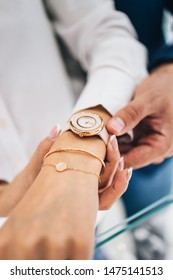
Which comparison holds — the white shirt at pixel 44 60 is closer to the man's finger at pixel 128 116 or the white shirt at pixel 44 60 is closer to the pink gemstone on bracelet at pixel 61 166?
the man's finger at pixel 128 116

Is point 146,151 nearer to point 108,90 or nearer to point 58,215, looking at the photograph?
point 108,90

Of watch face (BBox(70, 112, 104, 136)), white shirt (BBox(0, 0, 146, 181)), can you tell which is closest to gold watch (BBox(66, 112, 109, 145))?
watch face (BBox(70, 112, 104, 136))

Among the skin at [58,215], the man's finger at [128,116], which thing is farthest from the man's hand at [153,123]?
the skin at [58,215]

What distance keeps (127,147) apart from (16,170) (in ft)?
0.51

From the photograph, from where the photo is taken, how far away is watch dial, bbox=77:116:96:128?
14.4 inches

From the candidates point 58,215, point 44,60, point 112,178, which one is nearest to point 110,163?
point 112,178

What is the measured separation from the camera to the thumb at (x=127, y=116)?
39 cm

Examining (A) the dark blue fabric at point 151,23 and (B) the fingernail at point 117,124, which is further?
(A) the dark blue fabric at point 151,23

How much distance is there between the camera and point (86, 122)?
368mm

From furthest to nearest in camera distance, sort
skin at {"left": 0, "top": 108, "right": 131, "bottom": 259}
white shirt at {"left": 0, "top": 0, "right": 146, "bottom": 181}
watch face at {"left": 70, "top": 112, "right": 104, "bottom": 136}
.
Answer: white shirt at {"left": 0, "top": 0, "right": 146, "bottom": 181}, watch face at {"left": 70, "top": 112, "right": 104, "bottom": 136}, skin at {"left": 0, "top": 108, "right": 131, "bottom": 259}

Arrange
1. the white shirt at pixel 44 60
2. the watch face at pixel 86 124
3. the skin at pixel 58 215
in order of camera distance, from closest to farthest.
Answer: the skin at pixel 58 215 < the watch face at pixel 86 124 < the white shirt at pixel 44 60

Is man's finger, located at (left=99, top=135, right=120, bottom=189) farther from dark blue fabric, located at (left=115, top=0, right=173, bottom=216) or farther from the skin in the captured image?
dark blue fabric, located at (left=115, top=0, right=173, bottom=216)

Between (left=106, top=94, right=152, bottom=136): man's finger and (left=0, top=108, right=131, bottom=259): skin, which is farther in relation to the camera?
(left=106, top=94, right=152, bottom=136): man's finger

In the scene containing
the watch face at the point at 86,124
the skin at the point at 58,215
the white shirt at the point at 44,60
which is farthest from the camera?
the white shirt at the point at 44,60
